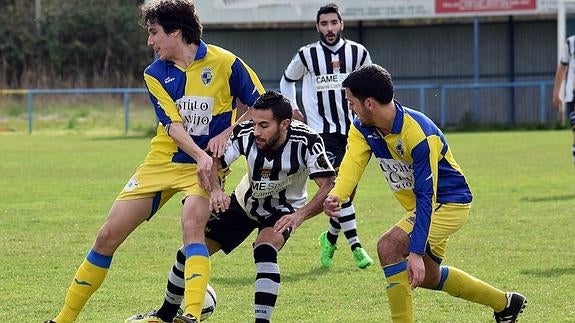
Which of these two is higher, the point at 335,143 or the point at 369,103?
the point at 369,103

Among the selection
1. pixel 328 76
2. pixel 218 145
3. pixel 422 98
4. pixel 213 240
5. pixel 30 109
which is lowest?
pixel 30 109

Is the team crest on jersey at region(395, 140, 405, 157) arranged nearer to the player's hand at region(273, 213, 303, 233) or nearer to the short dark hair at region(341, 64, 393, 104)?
the short dark hair at region(341, 64, 393, 104)

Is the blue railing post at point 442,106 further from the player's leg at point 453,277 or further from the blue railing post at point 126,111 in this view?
the player's leg at point 453,277

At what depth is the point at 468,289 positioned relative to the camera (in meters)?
6.51

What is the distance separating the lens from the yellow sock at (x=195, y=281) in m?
6.13

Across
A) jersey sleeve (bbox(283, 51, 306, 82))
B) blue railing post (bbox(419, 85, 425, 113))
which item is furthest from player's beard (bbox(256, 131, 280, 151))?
blue railing post (bbox(419, 85, 425, 113))

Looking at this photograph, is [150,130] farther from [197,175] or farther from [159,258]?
[197,175]

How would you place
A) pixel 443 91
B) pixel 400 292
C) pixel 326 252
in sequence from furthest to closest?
pixel 443 91, pixel 326 252, pixel 400 292

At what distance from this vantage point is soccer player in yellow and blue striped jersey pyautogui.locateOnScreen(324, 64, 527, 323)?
5.91m

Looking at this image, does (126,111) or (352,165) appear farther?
(126,111)

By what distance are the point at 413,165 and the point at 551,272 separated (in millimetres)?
2976

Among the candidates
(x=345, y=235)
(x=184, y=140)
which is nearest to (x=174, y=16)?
(x=184, y=140)

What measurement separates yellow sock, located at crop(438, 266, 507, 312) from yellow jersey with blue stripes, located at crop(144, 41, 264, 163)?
1426mm

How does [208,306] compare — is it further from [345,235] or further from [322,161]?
[345,235]
